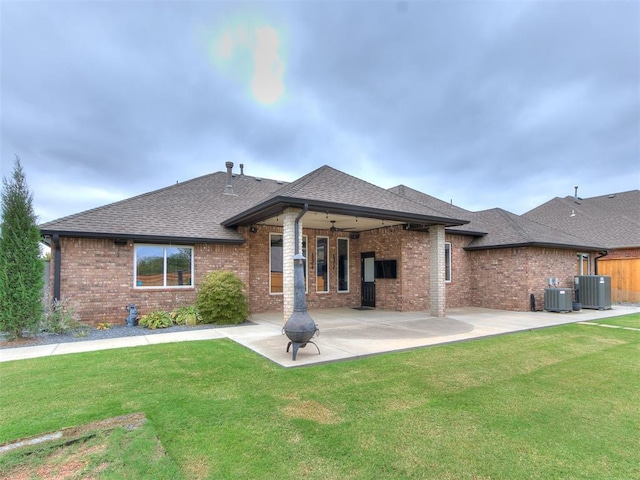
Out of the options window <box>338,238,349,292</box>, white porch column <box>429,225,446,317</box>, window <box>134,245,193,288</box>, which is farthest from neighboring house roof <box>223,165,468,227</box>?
window <box>338,238,349,292</box>

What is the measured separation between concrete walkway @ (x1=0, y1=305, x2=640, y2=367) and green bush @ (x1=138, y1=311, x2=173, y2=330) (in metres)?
1.07

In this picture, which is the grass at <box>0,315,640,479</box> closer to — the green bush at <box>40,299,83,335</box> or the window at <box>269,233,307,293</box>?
the green bush at <box>40,299,83,335</box>

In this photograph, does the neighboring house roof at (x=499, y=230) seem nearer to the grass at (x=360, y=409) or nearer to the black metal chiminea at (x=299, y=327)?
the grass at (x=360, y=409)

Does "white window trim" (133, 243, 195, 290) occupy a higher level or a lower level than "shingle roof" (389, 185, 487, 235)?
lower

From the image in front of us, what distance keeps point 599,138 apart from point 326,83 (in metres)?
13.6

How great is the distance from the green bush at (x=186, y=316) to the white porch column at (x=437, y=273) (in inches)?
297

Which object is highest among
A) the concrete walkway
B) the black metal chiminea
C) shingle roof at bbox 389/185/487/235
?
shingle roof at bbox 389/185/487/235

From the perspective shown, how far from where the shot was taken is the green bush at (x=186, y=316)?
9898 millimetres

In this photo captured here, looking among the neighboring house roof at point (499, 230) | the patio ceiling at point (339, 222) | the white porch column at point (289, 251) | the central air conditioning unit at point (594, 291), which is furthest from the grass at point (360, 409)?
the central air conditioning unit at point (594, 291)

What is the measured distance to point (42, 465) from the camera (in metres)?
2.88

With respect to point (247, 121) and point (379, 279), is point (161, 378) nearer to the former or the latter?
point (379, 279)

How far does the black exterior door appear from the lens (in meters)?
14.0

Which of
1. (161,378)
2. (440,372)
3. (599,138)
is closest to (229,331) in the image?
(161,378)

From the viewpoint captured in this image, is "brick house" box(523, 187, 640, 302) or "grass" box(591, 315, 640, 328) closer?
"grass" box(591, 315, 640, 328)
